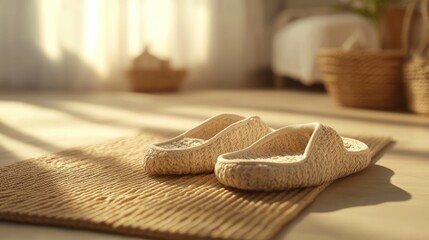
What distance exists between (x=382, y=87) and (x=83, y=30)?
162 cm

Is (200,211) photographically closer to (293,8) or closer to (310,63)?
(310,63)

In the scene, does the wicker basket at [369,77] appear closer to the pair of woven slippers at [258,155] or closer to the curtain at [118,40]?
the pair of woven slippers at [258,155]

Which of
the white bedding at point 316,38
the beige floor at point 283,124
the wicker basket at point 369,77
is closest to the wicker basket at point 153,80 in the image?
the beige floor at point 283,124

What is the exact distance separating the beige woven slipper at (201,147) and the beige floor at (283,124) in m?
0.19

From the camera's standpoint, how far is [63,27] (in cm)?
320

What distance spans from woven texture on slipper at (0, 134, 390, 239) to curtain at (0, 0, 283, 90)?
205 centimetres

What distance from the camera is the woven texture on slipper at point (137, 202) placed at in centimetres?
79

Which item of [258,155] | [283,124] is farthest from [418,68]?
[258,155]

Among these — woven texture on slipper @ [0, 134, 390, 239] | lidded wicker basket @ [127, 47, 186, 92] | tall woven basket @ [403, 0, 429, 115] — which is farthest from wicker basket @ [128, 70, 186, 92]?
woven texture on slipper @ [0, 134, 390, 239]

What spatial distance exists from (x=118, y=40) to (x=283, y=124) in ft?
5.37

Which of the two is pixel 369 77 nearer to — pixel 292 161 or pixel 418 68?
pixel 418 68

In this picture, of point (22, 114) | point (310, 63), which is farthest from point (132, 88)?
point (22, 114)

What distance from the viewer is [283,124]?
6.31 feet

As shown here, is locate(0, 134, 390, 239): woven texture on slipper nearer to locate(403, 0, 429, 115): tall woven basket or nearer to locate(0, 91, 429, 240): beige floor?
locate(0, 91, 429, 240): beige floor
